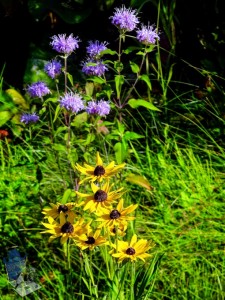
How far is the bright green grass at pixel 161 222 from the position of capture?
7.94ft

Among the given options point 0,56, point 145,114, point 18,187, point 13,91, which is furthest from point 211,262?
point 0,56

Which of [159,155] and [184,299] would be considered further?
[159,155]

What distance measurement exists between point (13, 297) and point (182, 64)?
1966mm

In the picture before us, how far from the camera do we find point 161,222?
261 cm

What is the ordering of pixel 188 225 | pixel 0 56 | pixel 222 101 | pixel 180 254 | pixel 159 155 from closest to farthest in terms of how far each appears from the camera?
pixel 180 254
pixel 188 225
pixel 159 155
pixel 222 101
pixel 0 56

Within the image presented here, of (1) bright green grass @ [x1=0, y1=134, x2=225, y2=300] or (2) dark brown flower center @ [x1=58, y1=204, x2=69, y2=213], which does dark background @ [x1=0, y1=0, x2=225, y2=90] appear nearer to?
(1) bright green grass @ [x1=0, y1=134, x2=225, y2=300]

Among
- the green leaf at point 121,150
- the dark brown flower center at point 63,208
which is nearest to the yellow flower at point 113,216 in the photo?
the dark brown flower center at point 63,208

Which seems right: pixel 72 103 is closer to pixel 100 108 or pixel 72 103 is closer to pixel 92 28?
pixel 100 108

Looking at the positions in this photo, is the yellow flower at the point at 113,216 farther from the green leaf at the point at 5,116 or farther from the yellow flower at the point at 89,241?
the green leaf at the point at 5,116

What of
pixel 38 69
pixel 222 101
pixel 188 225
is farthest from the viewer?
pixel 38 69

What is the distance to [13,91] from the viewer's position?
11.6 feet

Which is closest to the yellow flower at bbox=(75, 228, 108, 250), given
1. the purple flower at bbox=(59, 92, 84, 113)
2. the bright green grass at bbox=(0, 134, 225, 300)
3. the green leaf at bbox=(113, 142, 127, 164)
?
the bright green grass at bbox=(0, 134, 225, 300)

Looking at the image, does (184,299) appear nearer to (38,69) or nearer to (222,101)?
(222,101)

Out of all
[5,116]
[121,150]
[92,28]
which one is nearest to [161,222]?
[121,150]
